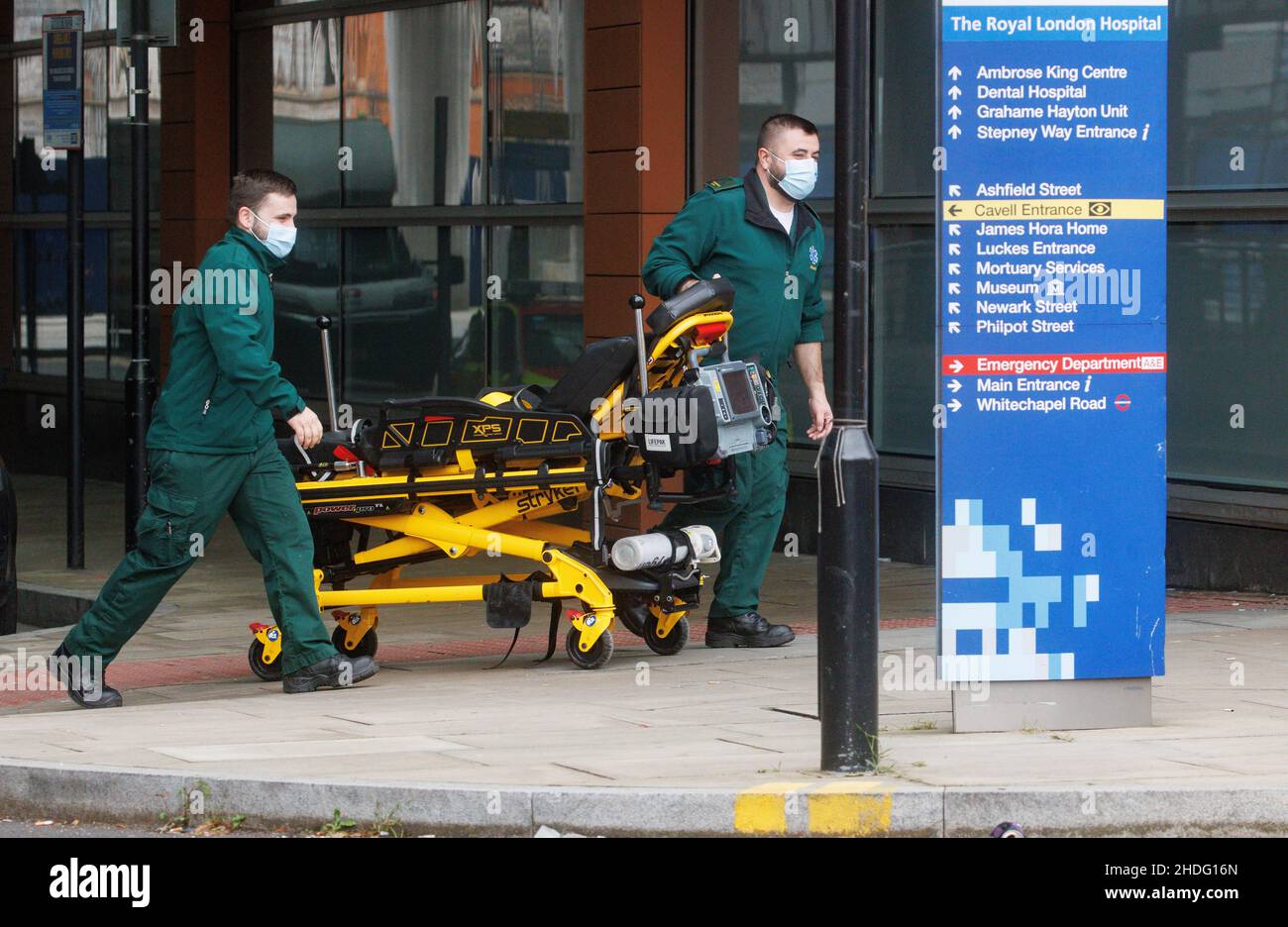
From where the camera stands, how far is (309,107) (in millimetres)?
17609

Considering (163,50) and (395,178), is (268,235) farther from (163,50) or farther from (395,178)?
(163,50)

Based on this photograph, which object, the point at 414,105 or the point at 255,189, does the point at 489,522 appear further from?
the point at 414,105

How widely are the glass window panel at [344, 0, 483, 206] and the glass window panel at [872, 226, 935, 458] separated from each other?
385 cm

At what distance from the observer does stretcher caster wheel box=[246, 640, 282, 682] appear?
921cm

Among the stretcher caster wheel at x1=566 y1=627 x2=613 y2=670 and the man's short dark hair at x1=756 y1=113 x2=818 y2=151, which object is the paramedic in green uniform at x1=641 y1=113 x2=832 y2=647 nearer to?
the man's short dark hair at x1=756 y1=113 x2=818 y2=151

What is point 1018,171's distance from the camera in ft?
23.8

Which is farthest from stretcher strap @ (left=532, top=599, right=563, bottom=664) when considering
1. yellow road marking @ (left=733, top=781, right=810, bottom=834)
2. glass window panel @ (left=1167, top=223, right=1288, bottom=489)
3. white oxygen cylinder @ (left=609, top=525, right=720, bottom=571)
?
glass window panel @ (left=1167, top=223, right=1288, bottom=489)

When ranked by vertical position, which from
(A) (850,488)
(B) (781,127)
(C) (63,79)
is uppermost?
(C) (63,79)

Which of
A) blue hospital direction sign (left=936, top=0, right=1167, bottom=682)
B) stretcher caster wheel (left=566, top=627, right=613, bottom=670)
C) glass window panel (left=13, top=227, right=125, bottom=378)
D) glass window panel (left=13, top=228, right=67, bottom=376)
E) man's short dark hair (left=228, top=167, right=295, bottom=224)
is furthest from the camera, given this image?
glass window panel (left=13, top=228, right=67, bottom=376)

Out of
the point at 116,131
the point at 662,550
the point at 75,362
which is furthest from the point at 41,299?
the point at 662,550

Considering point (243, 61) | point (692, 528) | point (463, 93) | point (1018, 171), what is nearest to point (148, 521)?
point (692, 528)

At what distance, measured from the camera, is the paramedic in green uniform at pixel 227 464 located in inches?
329

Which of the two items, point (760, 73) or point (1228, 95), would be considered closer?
point (1228, 95)

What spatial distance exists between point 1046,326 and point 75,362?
289 inches
